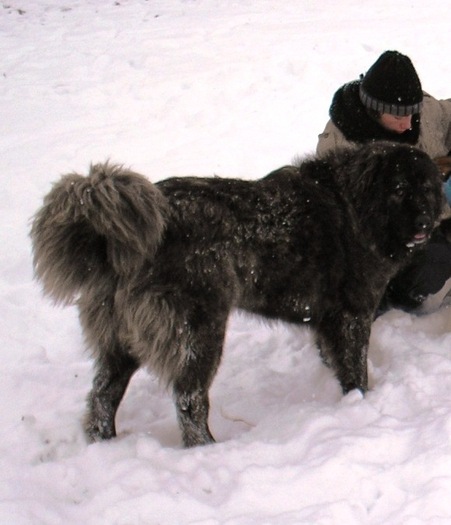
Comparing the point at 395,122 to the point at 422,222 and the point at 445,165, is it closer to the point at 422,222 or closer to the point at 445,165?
the point at 445,165

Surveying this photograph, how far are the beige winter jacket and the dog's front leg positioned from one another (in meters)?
1.30

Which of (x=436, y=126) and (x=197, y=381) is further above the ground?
(x=436, y=126)

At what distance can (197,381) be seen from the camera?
3.30 meters

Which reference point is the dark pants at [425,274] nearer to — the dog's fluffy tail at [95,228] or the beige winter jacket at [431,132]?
the beige winter jacket at [431,132]

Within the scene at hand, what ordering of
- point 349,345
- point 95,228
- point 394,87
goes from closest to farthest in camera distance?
point 95,228
point 349,345
point 394,87

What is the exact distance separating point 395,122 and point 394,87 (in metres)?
0.26

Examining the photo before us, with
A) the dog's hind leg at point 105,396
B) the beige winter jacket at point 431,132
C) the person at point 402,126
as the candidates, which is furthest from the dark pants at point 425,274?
→ the dog's hind leg at point 105,396

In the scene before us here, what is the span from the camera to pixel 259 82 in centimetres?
864

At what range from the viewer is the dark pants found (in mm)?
4469

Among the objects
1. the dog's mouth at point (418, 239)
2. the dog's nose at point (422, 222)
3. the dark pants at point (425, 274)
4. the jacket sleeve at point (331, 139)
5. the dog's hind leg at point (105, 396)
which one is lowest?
the dog's hind leg at point (105, 396)

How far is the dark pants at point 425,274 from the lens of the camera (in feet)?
14.7

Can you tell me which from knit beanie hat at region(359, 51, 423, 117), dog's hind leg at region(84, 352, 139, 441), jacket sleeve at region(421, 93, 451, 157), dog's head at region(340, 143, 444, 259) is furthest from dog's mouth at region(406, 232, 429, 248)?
dog's hind leg at region(84, 352, 139, 441)

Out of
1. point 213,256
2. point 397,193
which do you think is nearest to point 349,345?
point 397,193

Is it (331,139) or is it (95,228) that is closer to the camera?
(95,228)
